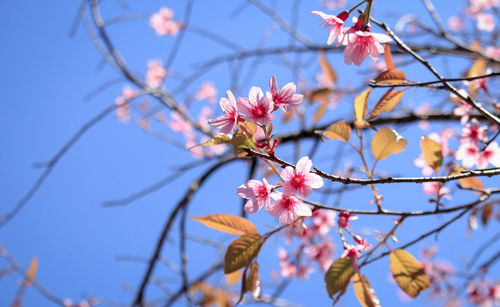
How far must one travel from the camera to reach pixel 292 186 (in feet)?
1.77

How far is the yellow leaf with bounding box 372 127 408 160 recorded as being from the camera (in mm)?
723

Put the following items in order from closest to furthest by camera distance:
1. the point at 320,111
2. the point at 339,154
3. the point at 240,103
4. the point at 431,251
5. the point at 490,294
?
the point at 240,103 < the point at 320,111 < the point at 339,154 < the point at 490,294 < the point at 431,251

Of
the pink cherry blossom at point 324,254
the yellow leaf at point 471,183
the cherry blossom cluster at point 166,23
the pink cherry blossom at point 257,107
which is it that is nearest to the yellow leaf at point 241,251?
the pink cherry blossom at point 257,107

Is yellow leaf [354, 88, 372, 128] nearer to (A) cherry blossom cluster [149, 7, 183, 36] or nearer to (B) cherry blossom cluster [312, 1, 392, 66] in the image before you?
(B) cherry blossom cluster [312, 1, 392, 66]

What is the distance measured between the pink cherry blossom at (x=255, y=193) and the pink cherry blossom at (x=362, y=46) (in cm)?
25

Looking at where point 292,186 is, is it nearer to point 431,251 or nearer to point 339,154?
point 339,154

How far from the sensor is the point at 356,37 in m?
0.62

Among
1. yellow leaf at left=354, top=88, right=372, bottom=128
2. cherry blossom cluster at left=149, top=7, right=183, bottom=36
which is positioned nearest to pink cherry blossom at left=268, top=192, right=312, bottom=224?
yellow leaf at left=354, top=88, right=372, bottom=128

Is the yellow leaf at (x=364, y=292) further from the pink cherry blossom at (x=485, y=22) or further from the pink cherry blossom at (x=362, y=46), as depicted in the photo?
the pink cherry blossom at (x=485, y=22)

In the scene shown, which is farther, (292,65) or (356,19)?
(292,65)

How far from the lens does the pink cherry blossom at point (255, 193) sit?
565 millimetres

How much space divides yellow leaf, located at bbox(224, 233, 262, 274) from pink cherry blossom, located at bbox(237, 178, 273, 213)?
13cm

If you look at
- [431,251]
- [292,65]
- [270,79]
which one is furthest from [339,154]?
[431,251]

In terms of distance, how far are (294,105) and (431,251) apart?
133 inches
